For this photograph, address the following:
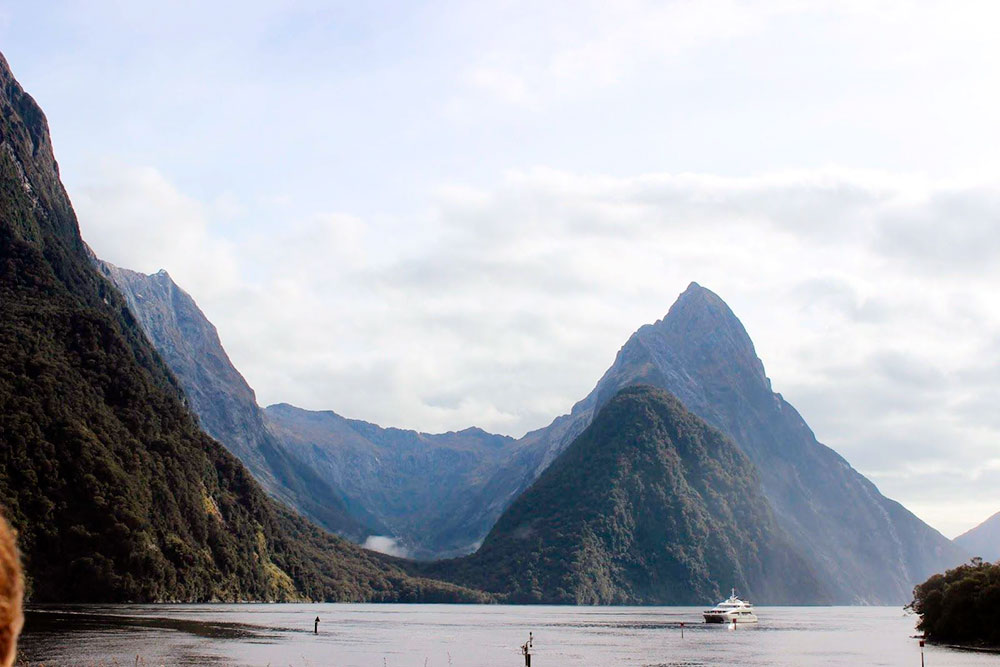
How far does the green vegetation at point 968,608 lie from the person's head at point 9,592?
5960 inches

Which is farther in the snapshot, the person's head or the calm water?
the calm water

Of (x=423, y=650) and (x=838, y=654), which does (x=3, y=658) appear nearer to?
(x=423, y=650)

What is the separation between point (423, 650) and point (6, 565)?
449 feet

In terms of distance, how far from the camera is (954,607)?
15325cm

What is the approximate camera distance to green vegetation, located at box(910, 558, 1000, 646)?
142 metres

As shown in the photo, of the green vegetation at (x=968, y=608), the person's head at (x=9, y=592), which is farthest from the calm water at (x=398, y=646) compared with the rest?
the person's head at (x=9, y=592)

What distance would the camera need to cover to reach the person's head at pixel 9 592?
611 centimetres

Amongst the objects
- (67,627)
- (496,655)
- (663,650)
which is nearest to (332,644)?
(496,655)

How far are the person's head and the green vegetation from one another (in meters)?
151

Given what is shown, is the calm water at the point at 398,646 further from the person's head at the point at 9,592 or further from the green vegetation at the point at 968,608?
the person's head at the point at 9,592

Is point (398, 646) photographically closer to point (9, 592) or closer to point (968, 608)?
point (968, 608)

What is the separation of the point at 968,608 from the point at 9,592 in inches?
6436

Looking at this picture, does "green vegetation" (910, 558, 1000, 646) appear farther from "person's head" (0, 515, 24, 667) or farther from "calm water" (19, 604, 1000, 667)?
"person's head" (0, 515, 24, 667)

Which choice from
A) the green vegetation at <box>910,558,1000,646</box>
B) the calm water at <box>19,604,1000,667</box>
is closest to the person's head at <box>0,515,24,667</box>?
the calm water at <box>19,604,1000,667</box>
